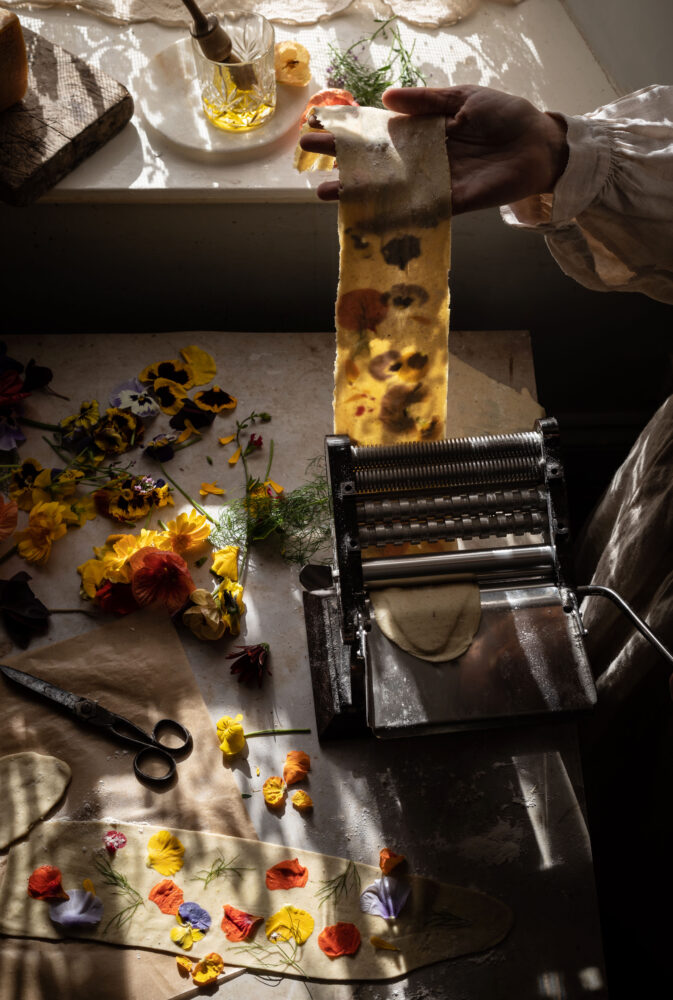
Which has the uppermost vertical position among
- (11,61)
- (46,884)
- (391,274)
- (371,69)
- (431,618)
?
(11,61)

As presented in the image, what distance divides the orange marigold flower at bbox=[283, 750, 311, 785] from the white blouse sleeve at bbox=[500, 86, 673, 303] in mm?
938

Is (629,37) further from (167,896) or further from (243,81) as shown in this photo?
(167,896)

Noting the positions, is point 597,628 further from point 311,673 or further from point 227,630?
point 227,630

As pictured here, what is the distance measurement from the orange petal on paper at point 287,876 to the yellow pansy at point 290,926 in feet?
0.12

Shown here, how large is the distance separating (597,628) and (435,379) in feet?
1.82

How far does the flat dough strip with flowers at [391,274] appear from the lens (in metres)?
1.30

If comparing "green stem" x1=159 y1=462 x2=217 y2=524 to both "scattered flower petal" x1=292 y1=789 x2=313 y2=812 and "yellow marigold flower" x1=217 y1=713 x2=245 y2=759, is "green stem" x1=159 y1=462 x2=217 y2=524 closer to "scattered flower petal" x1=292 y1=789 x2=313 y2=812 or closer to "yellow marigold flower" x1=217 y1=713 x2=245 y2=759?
"yellow marigold flower" x1=217 y1=713 x2=245 y2=759

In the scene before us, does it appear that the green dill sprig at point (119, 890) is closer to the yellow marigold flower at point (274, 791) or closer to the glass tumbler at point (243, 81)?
the yellow marigold flower at point (274, 791)

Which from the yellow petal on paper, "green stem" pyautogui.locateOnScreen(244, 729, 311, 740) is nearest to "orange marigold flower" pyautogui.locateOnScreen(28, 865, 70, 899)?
"green stem" pyautogui.locateOnScreen(244, 729, 311, 740)

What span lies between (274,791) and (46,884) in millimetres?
356

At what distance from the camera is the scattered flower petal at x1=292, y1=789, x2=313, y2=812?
1.38 metres

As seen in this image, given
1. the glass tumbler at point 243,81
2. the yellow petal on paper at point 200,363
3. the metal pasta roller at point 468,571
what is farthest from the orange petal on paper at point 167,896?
the glass tumbler at point 243,81

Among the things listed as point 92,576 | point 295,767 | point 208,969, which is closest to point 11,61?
point 92,576

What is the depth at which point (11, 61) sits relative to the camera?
1.72 meters
